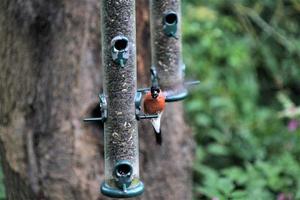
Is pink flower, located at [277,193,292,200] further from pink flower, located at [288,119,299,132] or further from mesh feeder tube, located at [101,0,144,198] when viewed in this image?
mesh feeder tube, located at [101,0,144,198]

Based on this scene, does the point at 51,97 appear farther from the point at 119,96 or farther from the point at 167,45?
the point at 119,96

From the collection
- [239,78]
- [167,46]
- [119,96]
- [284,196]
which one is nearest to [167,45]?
[167,46]

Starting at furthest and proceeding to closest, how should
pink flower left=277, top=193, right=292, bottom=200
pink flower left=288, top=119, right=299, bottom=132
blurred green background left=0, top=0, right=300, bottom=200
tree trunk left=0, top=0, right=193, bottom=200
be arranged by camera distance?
1. blurred green background left=0, top=0, right=300, bottom=200
2. pink flower left=288, top=119, right=299, bottom=132
3. pink flower left=277, top=193, right=292, bottom=200
4. tree trunk left=0, top=0, right=193, bottom=200

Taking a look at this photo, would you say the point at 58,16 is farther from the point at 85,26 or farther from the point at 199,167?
the point at 199,167

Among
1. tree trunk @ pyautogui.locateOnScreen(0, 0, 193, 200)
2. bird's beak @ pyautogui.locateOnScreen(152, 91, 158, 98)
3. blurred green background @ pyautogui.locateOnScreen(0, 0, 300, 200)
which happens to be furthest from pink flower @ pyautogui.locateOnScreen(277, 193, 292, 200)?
bird's beak @ pyautogui.locateOnScreen(152, 91, 158, 98)

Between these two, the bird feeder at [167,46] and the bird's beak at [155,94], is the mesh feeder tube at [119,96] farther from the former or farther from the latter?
the bird feeder at [167,46]

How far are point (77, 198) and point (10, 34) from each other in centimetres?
86

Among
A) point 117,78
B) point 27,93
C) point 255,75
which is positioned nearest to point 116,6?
point 117,78

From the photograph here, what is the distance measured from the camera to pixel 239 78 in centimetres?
632

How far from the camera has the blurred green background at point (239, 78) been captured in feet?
18.9

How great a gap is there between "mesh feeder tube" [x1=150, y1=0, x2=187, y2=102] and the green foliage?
1.57m

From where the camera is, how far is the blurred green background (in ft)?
18.9

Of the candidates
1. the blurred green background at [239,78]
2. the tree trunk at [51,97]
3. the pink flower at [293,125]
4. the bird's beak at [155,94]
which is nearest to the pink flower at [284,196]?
the blurred green background at [239,78]

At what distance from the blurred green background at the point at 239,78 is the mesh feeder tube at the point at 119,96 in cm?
205
